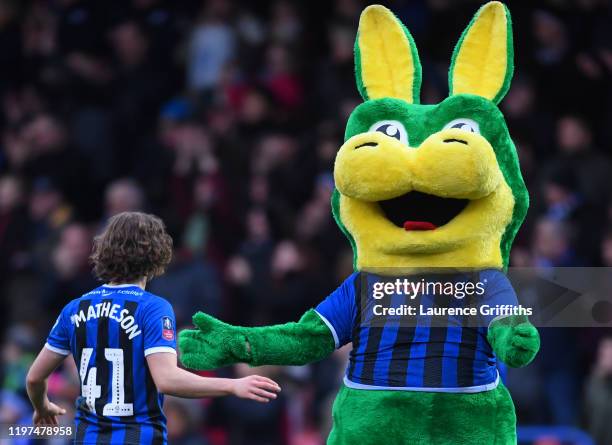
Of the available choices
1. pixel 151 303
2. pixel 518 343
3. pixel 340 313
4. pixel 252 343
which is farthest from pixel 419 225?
pixel 151 303

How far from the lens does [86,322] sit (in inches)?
206

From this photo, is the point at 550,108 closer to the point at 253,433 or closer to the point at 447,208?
the point at 253,433

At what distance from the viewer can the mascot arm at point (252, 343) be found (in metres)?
5.56

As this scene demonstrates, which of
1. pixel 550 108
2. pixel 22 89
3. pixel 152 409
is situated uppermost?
pixel 22 89

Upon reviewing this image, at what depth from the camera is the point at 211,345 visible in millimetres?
5559

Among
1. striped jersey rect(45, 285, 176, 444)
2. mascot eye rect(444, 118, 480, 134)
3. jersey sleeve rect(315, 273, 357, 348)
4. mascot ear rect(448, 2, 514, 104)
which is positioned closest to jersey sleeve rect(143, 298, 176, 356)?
striped jersey rect(45, 285, 176, 444)

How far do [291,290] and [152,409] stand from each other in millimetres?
4468

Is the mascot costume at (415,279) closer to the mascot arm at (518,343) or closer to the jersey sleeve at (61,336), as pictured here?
the mascot arm at (518,343)

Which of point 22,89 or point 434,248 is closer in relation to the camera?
point 434,248

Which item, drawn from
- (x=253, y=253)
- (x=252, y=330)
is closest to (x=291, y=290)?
(x=253, y=253)

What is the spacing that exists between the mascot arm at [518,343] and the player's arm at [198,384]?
0.91 metres

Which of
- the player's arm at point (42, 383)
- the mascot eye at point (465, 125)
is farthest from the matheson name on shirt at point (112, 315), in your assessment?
the mascot eye at point (465, 125)

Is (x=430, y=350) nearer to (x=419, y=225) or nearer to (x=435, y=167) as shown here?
(x=419, y=225)

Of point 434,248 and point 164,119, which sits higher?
point 164,119
